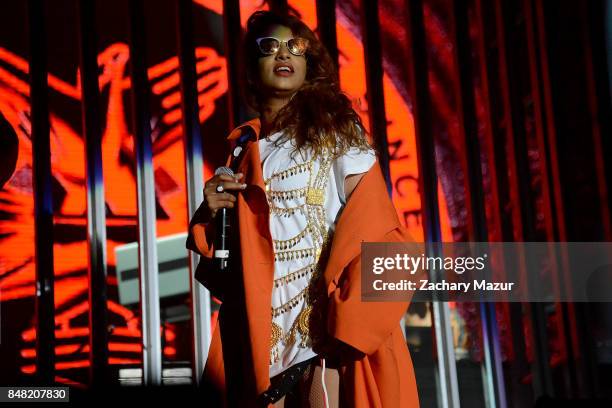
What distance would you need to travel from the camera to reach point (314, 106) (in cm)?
176

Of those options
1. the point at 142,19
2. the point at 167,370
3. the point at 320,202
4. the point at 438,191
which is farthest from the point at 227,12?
Answer: the point at 320,202

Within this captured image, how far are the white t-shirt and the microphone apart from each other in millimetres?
100

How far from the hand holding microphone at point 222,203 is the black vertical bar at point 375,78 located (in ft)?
6.40

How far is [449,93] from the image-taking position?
155 inches

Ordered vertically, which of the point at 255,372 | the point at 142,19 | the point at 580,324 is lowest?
the point at 255,372

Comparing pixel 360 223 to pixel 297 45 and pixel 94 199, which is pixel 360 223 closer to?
pixel 297 45

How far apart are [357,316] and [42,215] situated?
2365 millimetres

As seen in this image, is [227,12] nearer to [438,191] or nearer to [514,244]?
[438,191]

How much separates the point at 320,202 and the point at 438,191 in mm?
2170

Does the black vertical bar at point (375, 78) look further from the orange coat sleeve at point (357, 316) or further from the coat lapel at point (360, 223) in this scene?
the orange coat sleeve at point (357, 316)

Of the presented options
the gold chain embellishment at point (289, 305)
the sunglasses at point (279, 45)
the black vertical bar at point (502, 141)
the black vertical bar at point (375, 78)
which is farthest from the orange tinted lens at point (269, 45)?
the black vertical bar at point (502, 141)

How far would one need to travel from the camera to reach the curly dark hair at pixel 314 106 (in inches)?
66.9

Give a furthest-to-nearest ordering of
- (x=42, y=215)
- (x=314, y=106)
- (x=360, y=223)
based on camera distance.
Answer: (x=42, y=215) < (x=314, y=106) < (x=360, y=223)

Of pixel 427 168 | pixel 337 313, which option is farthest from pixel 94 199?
pixel 337 313
